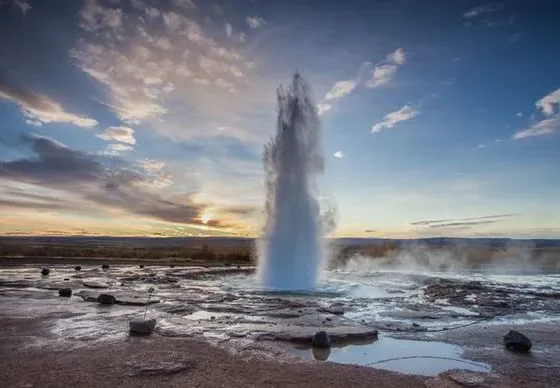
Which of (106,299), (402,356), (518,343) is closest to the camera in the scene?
(402,356)

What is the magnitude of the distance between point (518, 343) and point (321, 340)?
501 centimetres

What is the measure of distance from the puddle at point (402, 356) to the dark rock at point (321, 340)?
227 mm

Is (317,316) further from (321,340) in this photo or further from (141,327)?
(141,327)

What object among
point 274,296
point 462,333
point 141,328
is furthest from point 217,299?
point 462,333

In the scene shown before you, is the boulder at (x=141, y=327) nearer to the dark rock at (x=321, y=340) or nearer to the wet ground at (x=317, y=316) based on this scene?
the wet ground at (x=317, y=316)

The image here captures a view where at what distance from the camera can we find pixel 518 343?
10.8 metres

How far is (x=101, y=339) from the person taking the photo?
1100cm

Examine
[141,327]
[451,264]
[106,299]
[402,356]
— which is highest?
[451,264]

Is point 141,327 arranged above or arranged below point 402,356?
above

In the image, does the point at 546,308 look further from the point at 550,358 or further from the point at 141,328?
the point at 141,328

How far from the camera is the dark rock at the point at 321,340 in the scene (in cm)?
1082

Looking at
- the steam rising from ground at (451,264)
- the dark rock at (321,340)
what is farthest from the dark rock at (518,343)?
the steam rising from ground at (451,264)

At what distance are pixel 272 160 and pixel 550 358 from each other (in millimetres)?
18053

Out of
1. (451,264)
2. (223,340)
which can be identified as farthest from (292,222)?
(451,264)
